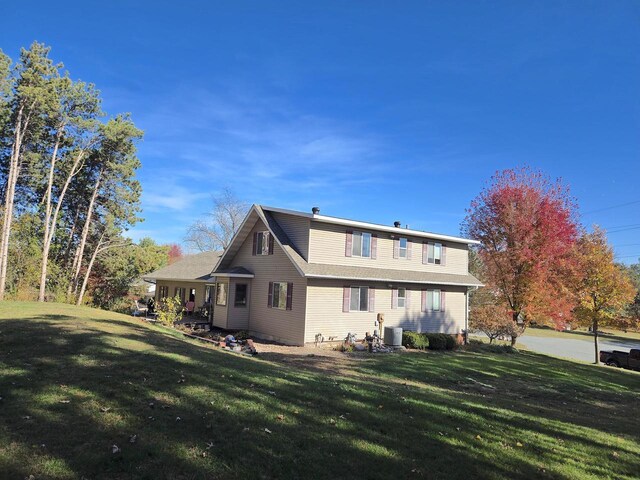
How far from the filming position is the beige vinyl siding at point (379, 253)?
20594mm

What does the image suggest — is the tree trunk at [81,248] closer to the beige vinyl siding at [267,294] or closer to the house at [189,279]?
the house at [189,279]

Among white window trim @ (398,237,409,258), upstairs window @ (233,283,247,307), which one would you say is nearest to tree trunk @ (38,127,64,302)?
upstairs window @ (233,283,247,307)

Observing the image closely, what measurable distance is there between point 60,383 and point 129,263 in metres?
32.0

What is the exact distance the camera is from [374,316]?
22.1 m

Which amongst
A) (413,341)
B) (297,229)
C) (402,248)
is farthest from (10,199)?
(413,341)

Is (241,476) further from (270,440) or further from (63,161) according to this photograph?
(63,161)

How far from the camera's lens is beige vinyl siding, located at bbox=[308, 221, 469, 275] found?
20.6m

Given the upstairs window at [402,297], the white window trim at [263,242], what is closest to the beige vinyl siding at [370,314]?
the upstairs window at [402,297]

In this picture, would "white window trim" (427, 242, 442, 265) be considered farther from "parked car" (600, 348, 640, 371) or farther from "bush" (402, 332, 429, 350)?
"parked car" (600, 348, 640, 371)

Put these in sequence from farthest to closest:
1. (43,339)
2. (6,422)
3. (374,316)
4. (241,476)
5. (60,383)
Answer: (374,316)
(43,339)
(60,383)
(6,422)
(241,476)

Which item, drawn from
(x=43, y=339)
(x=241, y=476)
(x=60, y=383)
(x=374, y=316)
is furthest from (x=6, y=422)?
(x=374, y=316)

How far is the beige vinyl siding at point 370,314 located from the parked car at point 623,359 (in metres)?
10.6

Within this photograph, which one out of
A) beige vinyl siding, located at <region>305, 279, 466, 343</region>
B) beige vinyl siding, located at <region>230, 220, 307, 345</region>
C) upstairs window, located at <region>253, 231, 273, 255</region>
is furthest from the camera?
upstairs window, located at <region>253, 231, 273, 255</region>

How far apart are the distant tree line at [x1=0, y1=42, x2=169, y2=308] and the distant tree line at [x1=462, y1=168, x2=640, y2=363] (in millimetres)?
28319
